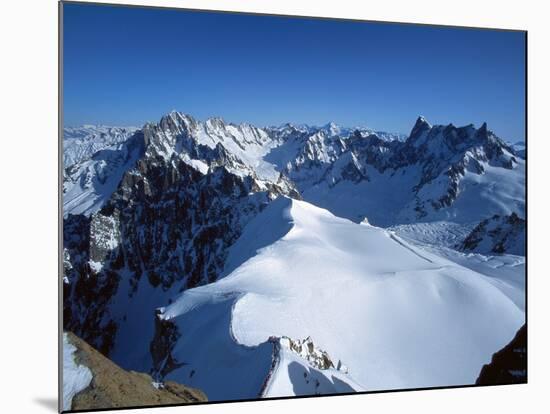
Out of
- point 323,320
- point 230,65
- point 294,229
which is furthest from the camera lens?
point 294,229

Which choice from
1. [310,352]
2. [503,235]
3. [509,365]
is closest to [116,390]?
[310,352]

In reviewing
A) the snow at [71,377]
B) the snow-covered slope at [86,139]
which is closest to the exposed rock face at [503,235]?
the snow-covered slope at [86,139]

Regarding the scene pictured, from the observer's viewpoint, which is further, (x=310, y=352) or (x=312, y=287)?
(x=312, y=287)

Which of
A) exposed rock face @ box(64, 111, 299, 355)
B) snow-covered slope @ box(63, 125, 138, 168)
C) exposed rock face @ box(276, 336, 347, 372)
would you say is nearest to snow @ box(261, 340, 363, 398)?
exposed rock face @ box(276, 336, 347, 372)

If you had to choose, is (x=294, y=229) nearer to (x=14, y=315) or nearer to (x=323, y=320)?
(x=323, y=320)

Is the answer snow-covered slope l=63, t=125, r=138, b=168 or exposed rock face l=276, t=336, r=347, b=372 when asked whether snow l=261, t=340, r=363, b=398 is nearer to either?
exposed rock face l=276, t=336, r=347, b=372

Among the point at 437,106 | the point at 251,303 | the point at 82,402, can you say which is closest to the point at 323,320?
the point at 251,303

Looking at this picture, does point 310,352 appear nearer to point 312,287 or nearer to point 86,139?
point 312,287
